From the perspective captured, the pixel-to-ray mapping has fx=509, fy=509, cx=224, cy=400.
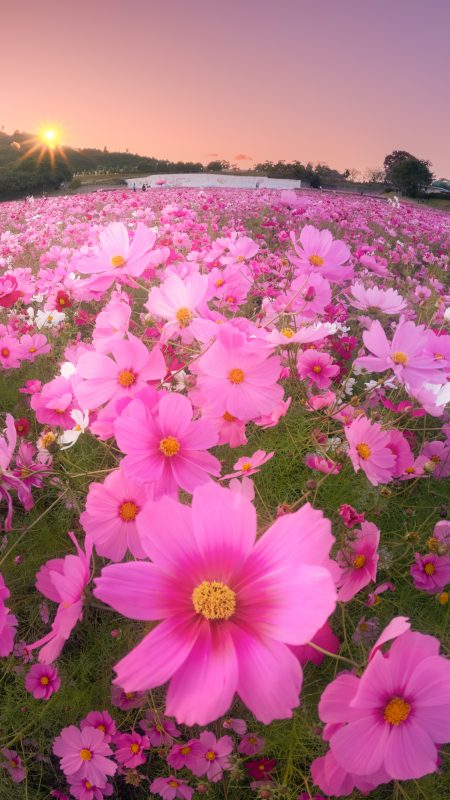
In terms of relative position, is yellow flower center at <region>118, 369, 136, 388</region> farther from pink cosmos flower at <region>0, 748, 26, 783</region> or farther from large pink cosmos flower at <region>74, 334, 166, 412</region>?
pink cosmos flower at <region>0, 748, 26, 783</region>

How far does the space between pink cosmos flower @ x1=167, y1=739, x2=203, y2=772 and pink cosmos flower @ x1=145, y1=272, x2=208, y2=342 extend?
0.94 m

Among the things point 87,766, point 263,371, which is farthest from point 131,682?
point 87,766

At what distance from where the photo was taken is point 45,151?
24.7 m

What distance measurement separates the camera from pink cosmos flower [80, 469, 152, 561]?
81 cm

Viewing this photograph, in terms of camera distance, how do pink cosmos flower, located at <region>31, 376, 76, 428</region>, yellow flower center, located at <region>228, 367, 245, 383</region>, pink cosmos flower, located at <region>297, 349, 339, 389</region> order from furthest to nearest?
pink cosmos flower, located at <region>297, 349, 339, 389</region>
pink cosmos flower, located at <region>31, 376, 76, 428</region>
yellow flower center, located at <region>228, 367, 245, 383</region>

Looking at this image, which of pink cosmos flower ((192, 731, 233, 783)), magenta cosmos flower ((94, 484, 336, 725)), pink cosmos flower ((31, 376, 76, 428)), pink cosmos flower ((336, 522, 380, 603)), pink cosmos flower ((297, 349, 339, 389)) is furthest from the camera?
pink cosmos flower ((297, 349, 339, 389))

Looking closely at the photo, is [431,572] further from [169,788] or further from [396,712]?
[169,788]

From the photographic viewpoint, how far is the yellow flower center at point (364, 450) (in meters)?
1.00

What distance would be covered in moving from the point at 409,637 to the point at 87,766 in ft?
3.34

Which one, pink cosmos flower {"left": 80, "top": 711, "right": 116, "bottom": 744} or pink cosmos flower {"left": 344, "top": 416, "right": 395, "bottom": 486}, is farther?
pink cosmos flower {"left": 80, "top": 711, "right": 116, "bottom": 744}

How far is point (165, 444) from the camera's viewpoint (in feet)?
2.40

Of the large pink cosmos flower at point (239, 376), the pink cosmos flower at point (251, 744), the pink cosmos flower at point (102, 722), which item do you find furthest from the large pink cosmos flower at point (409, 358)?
the pink cosmos flower at point (102, 722)

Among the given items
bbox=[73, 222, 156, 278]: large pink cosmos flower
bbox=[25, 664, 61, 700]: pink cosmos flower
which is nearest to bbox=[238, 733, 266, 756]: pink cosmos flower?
bbox=[25, 664, 61, 700]: pink cosmos flower

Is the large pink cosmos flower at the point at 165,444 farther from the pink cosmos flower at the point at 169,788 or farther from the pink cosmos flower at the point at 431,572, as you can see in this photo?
the pink cosmos flower at the point at 169,788
